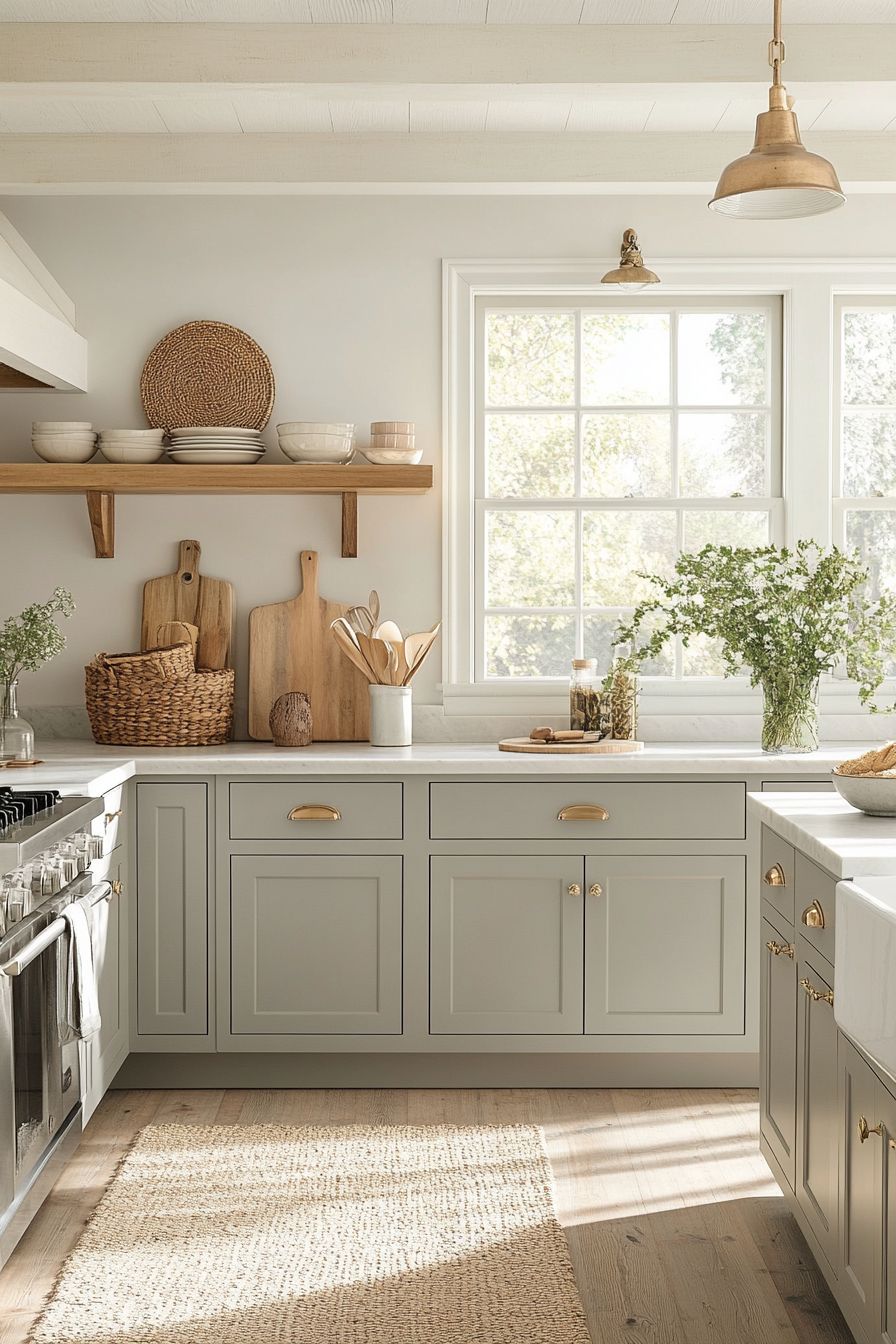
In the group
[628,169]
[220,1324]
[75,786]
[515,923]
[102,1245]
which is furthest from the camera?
[628,169]

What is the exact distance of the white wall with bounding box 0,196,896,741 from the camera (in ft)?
12.6

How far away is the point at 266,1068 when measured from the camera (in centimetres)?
339

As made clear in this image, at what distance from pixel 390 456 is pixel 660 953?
167 cm

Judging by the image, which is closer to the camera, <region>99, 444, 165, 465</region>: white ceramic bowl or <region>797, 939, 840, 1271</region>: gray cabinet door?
<region>797, 939, 840, 1271</region>: gray cabinet door

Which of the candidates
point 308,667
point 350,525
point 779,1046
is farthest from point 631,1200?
point 350,525

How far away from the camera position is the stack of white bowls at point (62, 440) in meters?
3.68

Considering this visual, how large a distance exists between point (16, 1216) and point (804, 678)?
96.0 inches

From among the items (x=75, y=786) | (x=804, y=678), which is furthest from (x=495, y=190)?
(x=75, y=786)

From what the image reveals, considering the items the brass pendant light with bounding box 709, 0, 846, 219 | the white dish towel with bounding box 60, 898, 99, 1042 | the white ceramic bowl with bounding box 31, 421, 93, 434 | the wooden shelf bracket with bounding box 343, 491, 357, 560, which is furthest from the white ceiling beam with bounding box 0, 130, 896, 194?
the white dish towel with bounding box 60, 898, 99, 1042

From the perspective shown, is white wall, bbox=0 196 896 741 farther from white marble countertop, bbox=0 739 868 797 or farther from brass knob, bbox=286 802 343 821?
brass knob, bbox=286 802 343 821

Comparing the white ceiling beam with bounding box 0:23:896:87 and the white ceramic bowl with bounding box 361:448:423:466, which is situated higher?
the white ceiling beam with bounding box 0:23:896:87

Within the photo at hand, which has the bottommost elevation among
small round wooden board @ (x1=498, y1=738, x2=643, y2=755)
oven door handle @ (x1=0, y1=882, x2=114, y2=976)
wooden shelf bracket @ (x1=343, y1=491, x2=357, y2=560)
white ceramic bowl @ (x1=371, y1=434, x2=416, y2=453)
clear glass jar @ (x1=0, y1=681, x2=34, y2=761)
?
oven door handle @ (x1=0, y1=882, x2=114, y2=976)

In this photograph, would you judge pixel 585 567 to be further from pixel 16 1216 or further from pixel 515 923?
pixel 16 1216

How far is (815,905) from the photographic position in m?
2.17
